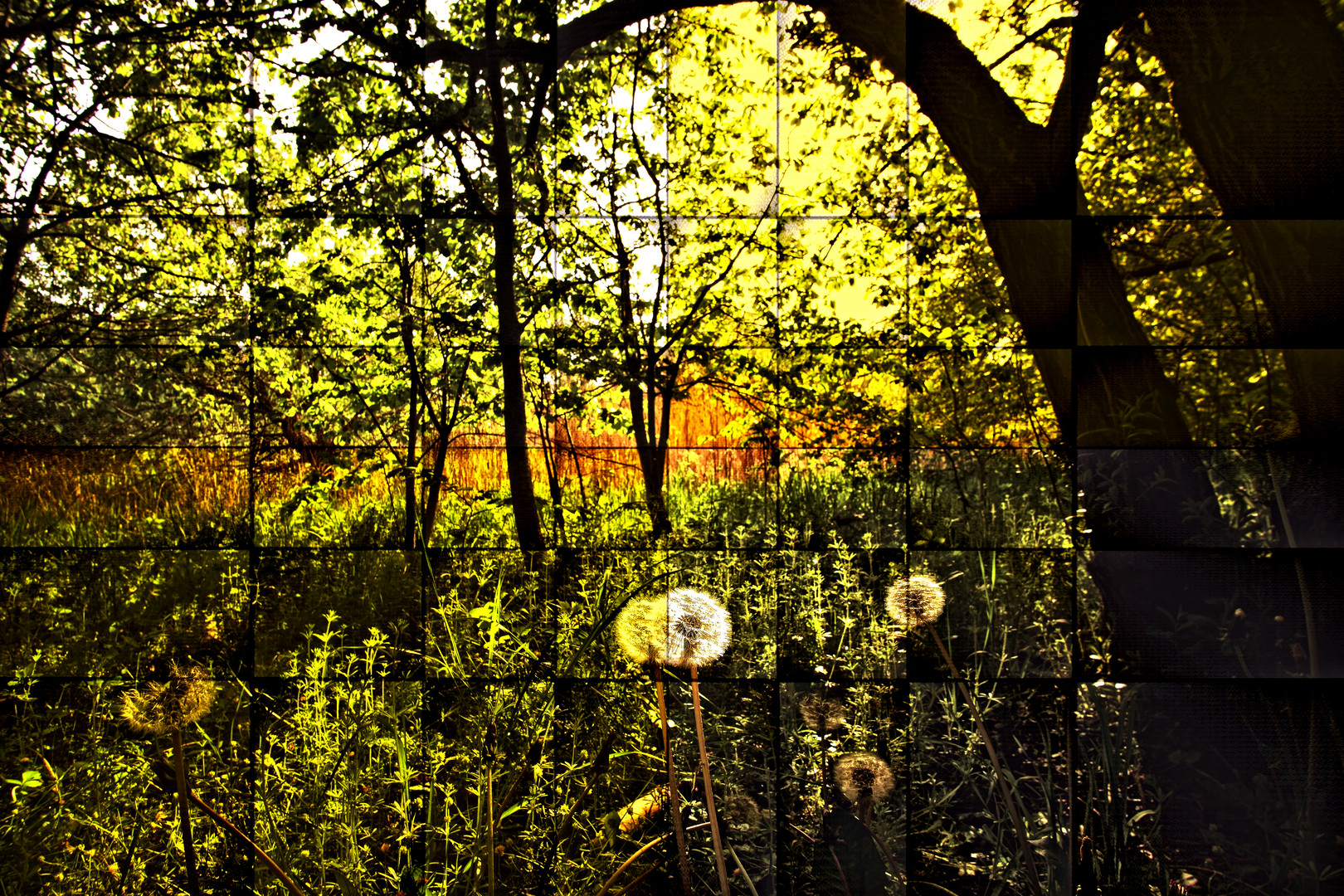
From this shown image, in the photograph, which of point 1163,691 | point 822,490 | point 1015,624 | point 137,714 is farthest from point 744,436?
point 137,714

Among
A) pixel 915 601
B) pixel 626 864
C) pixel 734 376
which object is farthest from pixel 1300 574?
pixel 626 864

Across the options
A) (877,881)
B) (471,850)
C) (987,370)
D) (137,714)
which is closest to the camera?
(137,714)

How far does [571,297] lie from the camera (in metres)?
1.70

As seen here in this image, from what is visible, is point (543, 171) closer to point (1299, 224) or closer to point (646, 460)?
point (646, 460)

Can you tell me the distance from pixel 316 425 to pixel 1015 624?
190 cm

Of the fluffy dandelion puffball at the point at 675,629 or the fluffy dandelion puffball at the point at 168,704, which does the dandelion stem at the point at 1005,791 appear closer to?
the fluffy dandelion puffball at the point at 675,629

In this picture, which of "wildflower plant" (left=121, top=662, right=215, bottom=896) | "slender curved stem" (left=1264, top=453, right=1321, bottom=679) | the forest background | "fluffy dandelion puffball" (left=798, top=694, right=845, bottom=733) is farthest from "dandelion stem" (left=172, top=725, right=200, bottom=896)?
"slender curved stem" (left=1264, top=453, right=1321, bottom=679)

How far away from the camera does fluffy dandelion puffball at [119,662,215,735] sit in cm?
131

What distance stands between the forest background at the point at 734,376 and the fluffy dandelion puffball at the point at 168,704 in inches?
8.6

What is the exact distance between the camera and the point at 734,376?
1.71m

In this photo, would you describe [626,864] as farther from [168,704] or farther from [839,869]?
[168,704]

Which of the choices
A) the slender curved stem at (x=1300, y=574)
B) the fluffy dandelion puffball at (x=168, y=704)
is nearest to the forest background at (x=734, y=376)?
the slender curved stem at (x=1300, y=574)

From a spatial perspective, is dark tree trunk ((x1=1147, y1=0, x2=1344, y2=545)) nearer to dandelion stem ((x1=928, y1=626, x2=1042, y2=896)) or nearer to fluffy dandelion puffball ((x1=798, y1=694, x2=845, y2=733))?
dandelion stem ((x1=928, y1=626, x2=1042, y2=896))

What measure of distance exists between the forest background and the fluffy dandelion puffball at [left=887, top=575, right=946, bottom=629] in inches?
1.3
